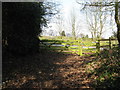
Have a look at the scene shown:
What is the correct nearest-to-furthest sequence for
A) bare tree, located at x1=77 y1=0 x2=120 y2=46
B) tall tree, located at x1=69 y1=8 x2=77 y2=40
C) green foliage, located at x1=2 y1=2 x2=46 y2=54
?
green foliage, located at x1=2 y1=2 x2=46 y2=54 → bare tree, located at x1=77 y1=0 x2=120 y2=46 → tall tree, located at x1=69 y1=8 x2=77 y2=40

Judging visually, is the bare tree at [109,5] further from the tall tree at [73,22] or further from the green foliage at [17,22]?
the tall tree at [73,22]

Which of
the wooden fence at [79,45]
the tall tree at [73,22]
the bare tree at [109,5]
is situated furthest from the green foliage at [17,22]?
the tall tree at [73,22]

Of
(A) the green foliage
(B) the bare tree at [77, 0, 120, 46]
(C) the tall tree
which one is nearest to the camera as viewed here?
(A) the green foliage

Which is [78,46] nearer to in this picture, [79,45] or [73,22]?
[79,45]

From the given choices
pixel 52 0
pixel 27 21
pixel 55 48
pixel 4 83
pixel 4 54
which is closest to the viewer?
pixel 4 83

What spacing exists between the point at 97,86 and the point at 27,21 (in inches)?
224

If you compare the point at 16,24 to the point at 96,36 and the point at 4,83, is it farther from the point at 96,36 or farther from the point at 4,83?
the point at 96,36

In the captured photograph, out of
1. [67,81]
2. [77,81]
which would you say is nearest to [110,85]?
[77,81]

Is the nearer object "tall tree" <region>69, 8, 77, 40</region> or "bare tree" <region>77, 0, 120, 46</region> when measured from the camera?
"bare tree" <region>77, 0, 120, 46</region>

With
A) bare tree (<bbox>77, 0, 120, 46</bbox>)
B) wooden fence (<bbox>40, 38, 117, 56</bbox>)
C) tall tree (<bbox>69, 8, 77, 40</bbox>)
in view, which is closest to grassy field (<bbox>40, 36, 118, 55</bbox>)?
wooden fence (<bbox>40, 38, 117, 56</bbox>)

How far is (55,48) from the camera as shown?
9.26 meters

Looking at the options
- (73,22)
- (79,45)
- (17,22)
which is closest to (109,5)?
(79,45)

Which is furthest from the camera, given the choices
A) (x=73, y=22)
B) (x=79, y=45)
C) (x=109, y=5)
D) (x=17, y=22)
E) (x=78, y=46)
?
(x=73, y=22)

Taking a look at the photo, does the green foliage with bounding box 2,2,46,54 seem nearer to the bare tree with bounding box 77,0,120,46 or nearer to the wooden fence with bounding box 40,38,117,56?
the wooden fence with bounding box 40,38,117,56
